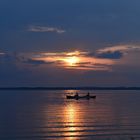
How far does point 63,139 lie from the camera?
4362 centimetres

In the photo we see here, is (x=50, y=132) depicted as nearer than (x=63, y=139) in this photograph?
No

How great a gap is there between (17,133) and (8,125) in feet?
28.3

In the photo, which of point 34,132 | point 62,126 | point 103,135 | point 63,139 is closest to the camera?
point 63,139

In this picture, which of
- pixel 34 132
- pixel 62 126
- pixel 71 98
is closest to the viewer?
pixel 34 132

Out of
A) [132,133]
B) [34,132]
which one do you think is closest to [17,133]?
[34,132]

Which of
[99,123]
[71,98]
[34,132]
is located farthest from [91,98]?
[34,132]

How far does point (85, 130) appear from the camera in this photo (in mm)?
52094

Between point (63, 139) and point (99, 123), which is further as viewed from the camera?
point (99, 123)

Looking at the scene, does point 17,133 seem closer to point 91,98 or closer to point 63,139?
point 63,139

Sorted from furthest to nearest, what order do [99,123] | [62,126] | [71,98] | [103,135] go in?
1. [71,98]
2. [99,123]
3. [62,126]
4. [103,135]

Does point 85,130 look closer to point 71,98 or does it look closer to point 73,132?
point 73,132

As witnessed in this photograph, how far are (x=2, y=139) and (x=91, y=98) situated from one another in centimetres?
11991

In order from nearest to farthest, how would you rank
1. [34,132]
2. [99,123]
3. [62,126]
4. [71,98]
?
[34,132] < [62,126] < [99,123] < [71,98]

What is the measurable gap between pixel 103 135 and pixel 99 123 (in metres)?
13.9
